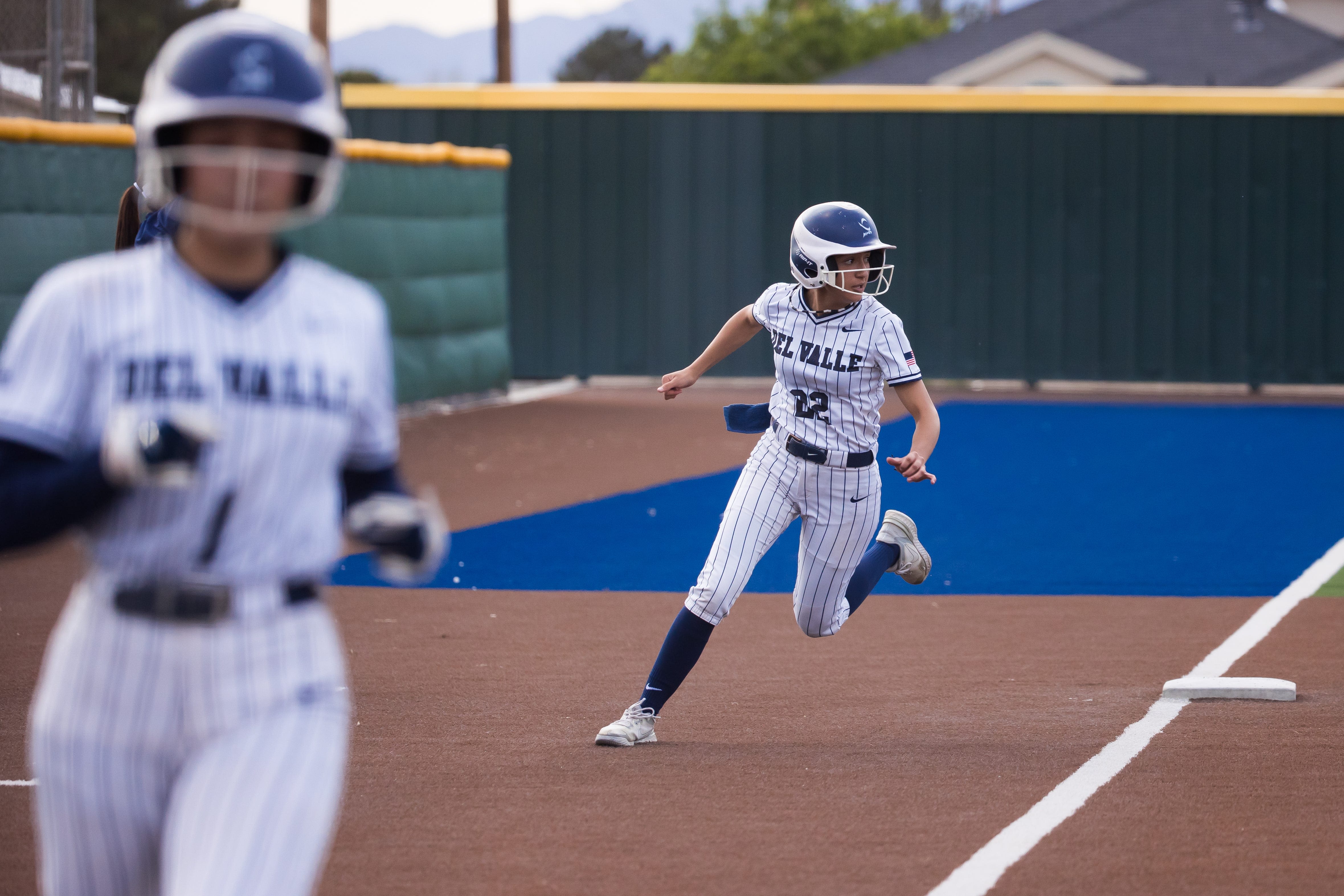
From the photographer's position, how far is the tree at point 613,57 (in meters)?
132

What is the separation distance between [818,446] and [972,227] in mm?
16358

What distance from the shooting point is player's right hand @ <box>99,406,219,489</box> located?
255cm

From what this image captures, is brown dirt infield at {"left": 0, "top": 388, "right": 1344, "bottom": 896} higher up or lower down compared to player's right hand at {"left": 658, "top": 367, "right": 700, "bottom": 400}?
lower down

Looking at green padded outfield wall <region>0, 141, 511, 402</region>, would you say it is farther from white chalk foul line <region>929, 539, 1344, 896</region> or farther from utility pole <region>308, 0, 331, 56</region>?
white chalk foul line <region>929, 539, 1344, 896</region>

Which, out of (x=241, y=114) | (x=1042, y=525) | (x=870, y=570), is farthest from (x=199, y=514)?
(x=1042, y=525)

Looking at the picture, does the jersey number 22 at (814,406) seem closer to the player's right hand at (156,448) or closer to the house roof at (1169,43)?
the player's right hand at (156,448)

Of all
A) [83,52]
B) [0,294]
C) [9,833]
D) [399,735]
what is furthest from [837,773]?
[83,52]

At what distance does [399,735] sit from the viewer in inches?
260

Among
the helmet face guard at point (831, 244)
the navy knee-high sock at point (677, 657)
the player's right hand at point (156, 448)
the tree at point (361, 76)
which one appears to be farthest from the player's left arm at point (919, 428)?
the tree at point (361, 76)

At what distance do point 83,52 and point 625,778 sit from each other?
1034 centimetres

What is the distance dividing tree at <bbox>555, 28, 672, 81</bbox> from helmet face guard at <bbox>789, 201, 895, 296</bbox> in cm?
12712

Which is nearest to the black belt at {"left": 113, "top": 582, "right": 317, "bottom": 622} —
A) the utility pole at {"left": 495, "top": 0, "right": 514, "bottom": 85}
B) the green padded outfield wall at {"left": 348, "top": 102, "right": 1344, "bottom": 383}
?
the green padded outfield wall at {"left": 348, "top": 102, "right": 1344, "bottom": 383}

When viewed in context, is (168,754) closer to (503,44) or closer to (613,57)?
(503,44)

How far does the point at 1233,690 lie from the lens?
7188 millimetres
